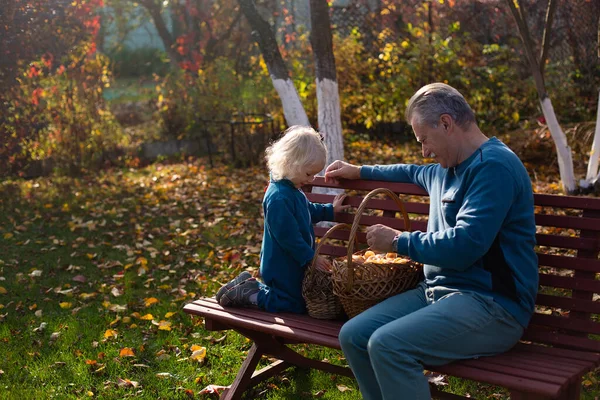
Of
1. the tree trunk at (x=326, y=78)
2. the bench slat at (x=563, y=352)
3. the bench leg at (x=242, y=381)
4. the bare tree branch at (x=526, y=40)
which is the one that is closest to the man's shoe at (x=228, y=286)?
the bench leg at (x=242, y=381)

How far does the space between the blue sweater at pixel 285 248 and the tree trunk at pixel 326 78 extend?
3.02 metres

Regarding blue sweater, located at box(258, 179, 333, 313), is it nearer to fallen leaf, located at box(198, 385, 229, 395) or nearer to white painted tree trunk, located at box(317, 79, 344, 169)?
fallen leaf, located at box(198, 385, 229, 395)

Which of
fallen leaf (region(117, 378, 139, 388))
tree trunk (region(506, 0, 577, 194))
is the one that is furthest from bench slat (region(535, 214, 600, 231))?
tree trunk (region(506, 0, 577, 194))

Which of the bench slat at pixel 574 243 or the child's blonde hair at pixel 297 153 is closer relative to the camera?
the bench slat at pixel 574 243

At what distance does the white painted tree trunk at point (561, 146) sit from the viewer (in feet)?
21.8

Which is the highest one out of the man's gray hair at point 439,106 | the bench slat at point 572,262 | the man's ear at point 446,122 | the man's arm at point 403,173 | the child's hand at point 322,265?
the man's gray hair at point 439,106

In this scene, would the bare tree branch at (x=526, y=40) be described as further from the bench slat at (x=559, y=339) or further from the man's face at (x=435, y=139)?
the bench slat at (x=559, y=339)

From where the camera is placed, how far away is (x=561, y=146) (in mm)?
6680

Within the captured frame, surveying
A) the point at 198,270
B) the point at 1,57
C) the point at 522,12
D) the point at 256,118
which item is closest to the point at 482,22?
the point at 256,118

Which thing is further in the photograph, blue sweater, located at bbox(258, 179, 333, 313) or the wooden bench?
blue sweater, located at bbox(258, 179, 333, 313)

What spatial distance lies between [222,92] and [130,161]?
1.85 metres

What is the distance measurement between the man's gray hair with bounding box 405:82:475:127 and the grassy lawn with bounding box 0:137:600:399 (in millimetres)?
1438

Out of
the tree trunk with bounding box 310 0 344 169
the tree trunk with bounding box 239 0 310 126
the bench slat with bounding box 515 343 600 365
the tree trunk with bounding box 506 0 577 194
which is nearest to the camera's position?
the bench slat with bounding box 515 343 600 365

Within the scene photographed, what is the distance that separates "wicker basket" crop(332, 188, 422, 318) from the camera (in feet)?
9.62
